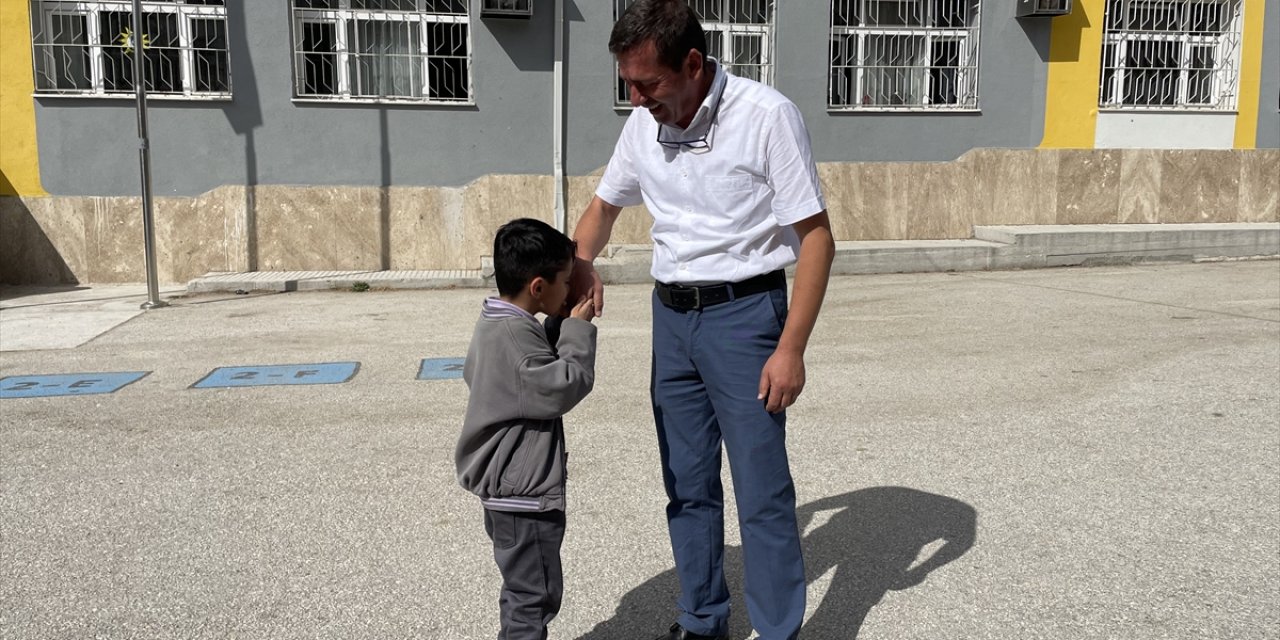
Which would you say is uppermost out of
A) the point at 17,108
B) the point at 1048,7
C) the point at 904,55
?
the point at 1048,7

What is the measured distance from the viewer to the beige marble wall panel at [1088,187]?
551 inches

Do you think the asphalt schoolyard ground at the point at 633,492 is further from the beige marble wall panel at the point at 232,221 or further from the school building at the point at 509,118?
the school building at the point at 509,118

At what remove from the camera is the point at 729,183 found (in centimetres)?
280

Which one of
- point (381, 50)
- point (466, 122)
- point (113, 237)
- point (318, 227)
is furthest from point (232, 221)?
point (466, 122)

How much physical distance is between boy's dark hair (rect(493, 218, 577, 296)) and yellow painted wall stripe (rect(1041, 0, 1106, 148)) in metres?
12.9

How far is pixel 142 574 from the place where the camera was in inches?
143

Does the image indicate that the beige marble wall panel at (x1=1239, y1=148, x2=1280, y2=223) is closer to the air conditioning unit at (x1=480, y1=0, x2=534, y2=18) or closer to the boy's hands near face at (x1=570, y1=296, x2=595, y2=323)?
the air conditioning unit at (x1=480, y1=0, x2=534, y2=18)

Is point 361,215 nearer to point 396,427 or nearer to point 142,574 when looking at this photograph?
Answer: point 396,427

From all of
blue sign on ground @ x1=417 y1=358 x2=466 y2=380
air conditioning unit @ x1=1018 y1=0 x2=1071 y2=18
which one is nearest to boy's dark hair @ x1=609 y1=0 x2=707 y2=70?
blue sign on ground @ x1=417 y1=358 x2=466 y2=380

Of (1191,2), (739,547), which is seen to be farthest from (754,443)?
(1191,2)

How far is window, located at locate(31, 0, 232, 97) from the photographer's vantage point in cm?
1220

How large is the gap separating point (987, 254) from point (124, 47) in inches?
419

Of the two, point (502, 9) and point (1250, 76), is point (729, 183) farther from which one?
point (1250, 76)

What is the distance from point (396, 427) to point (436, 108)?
7.88m
